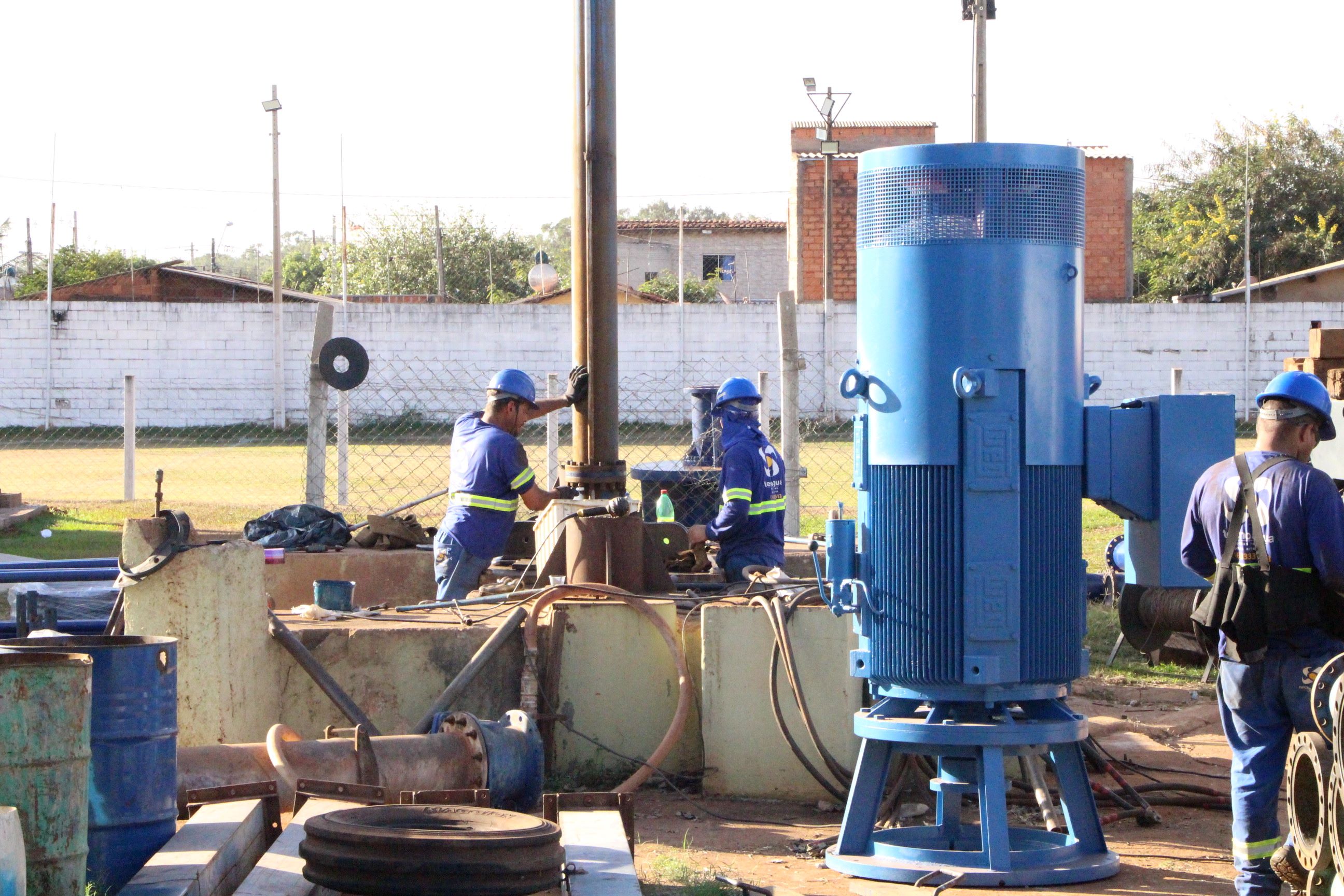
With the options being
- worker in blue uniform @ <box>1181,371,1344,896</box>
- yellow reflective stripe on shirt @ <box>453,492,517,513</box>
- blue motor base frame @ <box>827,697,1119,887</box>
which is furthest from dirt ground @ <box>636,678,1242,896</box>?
yellow reflective stripe on shirt @ <box>453,492,517,513</box>

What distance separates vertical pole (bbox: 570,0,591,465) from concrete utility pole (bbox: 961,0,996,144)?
6105 mm

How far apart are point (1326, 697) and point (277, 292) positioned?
97.2 ft

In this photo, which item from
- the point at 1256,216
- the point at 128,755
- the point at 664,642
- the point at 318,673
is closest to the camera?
the point at 128,755

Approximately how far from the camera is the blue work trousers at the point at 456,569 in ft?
28.6

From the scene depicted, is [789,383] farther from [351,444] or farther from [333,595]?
[351,444]

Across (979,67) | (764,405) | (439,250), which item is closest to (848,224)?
(439,250)

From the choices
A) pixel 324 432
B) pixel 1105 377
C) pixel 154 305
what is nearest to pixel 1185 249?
pixel 1105 377

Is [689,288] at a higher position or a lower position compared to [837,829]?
higher

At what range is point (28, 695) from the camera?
384 centimetres

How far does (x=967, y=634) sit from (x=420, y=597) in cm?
549

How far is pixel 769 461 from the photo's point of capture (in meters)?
8.67

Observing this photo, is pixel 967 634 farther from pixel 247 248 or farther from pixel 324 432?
pixel 247 248

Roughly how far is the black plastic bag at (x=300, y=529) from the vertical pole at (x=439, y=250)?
35.6 meters

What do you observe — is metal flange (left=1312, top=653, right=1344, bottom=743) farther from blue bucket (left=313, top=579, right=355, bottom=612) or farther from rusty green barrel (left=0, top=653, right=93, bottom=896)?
blue bucket (left=313, top=579, right=355, bottom=612)
